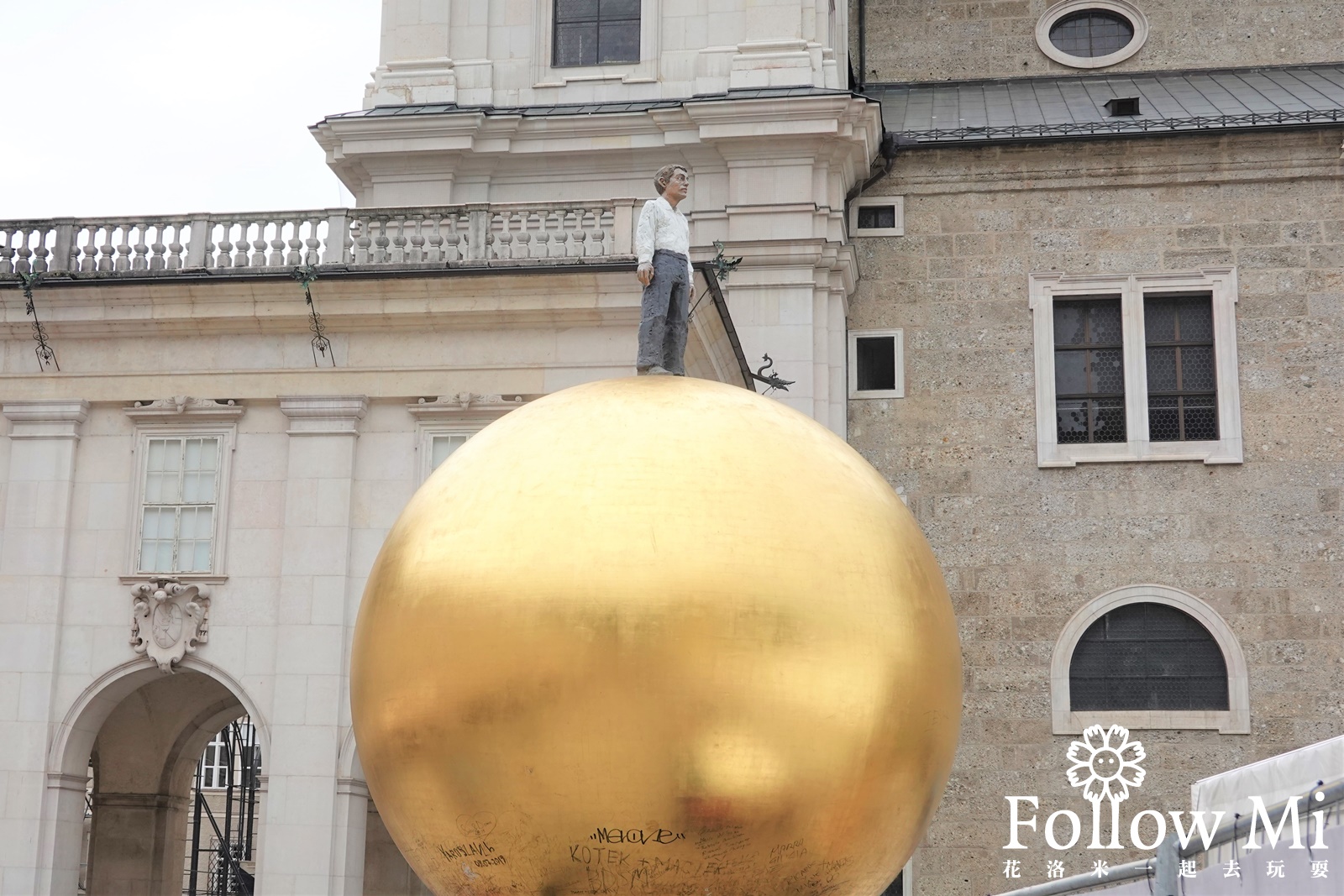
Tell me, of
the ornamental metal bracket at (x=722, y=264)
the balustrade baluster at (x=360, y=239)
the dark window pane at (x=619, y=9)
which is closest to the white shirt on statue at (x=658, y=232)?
the ornamental metal bracket at (x=722, y=264)

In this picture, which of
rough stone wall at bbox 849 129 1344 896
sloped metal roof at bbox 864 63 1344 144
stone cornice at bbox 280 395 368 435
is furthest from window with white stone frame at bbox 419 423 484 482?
sloped metal roof at bbox 864 63 1344 144

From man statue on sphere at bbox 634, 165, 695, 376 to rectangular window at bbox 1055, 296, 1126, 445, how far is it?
22095 mm

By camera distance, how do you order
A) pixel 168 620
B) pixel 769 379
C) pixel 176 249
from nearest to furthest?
1. pixel 168 620
2. pixel 176 249
3. pixel 769 379

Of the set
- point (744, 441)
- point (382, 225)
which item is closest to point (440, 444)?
point (382, 225)

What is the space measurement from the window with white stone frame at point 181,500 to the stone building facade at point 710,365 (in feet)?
0.25

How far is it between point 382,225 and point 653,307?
16436 mm

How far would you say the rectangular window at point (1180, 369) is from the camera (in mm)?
29281

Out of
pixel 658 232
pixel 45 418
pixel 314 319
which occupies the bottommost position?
pixel 658 232

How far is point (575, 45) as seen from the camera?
102ft

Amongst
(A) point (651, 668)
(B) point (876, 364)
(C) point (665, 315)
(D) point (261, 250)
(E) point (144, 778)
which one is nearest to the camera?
(A) point (651, 668)

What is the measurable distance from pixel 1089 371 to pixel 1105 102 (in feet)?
18.4

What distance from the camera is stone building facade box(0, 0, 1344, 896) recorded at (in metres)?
23.1

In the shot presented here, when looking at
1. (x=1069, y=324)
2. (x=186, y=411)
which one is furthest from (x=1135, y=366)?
(x=186, y=411)

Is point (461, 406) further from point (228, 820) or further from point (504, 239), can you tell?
point (228, 820)
